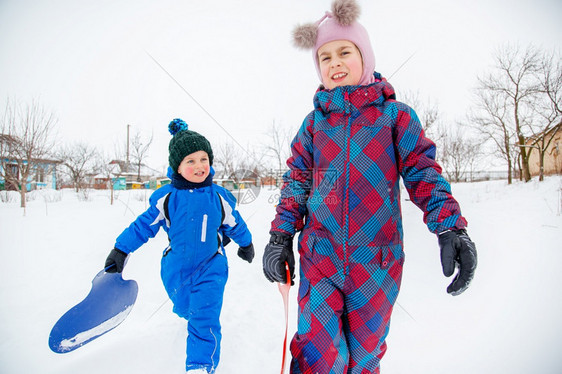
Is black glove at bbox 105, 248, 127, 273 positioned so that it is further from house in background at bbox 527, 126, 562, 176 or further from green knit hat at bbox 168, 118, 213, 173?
house in background at bbox 527, 126, 562, 176

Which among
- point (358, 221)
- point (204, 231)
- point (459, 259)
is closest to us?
point (459, 259)

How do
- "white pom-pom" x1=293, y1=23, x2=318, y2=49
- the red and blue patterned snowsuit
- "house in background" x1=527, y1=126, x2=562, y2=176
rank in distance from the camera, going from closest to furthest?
the red and blue patterned snowsuit, "white pom-pom" x1=293, y1=23, x2=318, y2=49, "house in background" x1=527, y1=126, x2=562, y2=176

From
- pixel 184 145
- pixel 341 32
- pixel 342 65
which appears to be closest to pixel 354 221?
pixel 342 65

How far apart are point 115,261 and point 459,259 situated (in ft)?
6.78

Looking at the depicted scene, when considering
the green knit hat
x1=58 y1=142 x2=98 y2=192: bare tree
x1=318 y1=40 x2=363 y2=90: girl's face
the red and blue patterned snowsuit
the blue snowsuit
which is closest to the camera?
the red and blue patterned snowsuit

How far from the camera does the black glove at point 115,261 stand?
1729 mm

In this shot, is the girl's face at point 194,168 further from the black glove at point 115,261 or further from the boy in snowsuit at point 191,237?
the black glove at point 115,261

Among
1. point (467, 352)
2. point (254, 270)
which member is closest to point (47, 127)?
point (254, 270)

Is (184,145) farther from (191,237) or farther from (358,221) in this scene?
(358,221)

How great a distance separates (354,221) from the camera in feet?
3.82

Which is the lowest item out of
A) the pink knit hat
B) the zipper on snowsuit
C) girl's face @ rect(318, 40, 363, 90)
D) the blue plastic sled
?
the blue plastic sled

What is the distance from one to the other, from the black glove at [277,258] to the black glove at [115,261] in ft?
3.85

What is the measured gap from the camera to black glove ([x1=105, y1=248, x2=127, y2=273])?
173cm

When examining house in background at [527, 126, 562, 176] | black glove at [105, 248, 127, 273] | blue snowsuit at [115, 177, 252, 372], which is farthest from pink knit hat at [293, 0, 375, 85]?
house in background at [527, 126, 562, 176]
